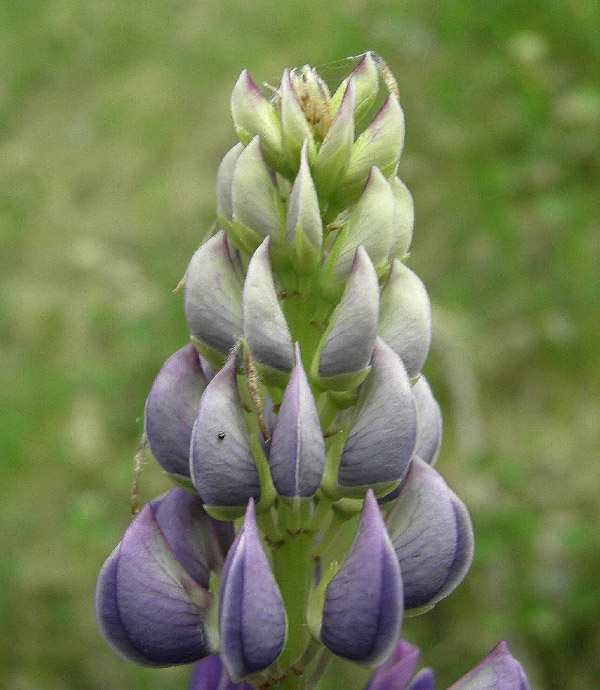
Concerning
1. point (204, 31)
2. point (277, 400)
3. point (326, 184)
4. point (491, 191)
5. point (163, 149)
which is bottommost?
point (277, 400)

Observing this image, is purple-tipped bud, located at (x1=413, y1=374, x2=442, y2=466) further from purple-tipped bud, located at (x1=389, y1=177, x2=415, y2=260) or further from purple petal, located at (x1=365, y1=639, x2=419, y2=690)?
purple petal, located at (x1=365, y1=639, x2=419, y2=690)

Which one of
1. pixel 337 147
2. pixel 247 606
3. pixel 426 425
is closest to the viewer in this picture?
pixel 247 606

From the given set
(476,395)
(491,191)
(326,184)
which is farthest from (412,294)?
(491,191)

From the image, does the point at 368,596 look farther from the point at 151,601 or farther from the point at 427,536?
the point at 151,601

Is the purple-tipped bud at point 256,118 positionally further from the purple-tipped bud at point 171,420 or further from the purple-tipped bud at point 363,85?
the purple-tipped bud at point 171,420

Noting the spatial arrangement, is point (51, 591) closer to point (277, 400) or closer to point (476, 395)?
point (476, 395)

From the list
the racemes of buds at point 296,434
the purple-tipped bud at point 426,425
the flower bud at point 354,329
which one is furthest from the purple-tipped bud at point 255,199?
the purple-tipped bud at point 426,425

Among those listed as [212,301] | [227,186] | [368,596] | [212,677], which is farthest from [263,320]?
[212,677]
